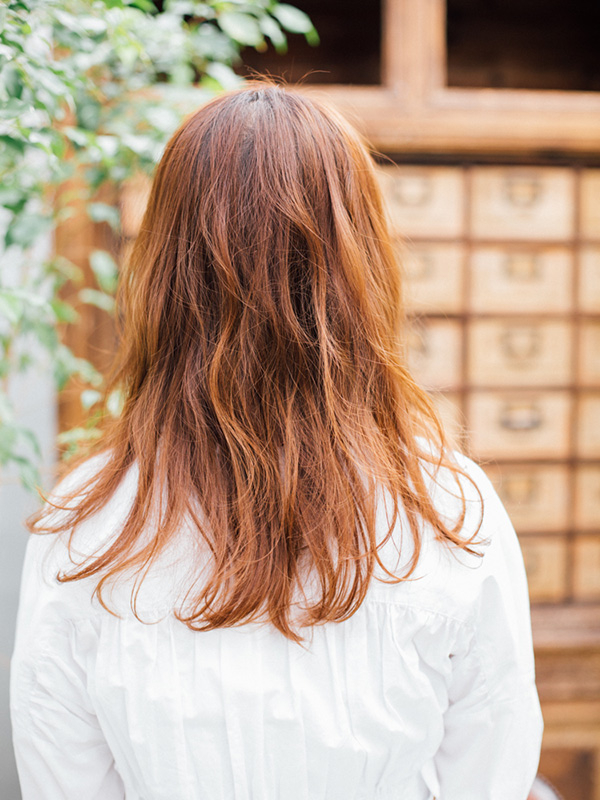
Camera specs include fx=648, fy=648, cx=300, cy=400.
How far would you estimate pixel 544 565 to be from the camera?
2080 millimetres

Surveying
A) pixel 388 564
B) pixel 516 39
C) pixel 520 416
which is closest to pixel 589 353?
pixel 520 416

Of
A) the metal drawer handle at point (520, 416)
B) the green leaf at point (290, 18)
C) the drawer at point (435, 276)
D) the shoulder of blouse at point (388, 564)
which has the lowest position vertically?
the shoulder of blouse at point (388, 564)

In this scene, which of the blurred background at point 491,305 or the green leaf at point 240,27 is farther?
the blurred background at point 491,305

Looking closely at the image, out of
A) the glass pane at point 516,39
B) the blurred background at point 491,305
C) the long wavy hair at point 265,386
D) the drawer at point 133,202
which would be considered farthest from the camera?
the glass pane at point 516,39

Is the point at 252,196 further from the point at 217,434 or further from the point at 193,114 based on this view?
the point at 217,434

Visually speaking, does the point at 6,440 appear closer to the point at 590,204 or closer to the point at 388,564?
the point at 388,564

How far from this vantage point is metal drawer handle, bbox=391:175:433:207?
196 cm

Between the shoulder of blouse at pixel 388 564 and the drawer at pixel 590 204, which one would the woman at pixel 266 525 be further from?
the drawer at pixel 590 204

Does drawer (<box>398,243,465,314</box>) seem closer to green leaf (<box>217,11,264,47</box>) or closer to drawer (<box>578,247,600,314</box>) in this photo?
drawer (<box>578,247,600,314</box>)

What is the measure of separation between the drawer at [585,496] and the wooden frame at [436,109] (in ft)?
3.28

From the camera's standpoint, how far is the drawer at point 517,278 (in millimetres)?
2016

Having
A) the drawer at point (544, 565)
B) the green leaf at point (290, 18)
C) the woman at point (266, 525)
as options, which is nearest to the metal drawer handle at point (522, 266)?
the drawer at point (544, 565)

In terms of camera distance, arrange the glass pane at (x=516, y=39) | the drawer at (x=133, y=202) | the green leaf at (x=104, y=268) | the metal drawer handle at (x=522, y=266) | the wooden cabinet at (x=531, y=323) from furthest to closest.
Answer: the glass pane at (x=516, y=39) → the metal drawer handle at (x=522, y=266) → the wooden cabinet at (x=531, y=323) → the drawer at (x=133, y=202) → the green leaf at (x=104, y=268)

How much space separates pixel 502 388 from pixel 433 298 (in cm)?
36
